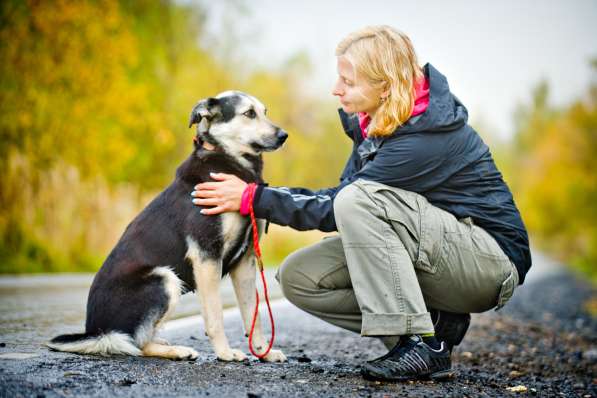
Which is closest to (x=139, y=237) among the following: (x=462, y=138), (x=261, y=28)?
(x=462, y=138)

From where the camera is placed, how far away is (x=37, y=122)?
11219 millimetres

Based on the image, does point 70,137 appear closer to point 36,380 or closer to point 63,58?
point 63,58

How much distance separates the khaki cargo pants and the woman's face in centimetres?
53

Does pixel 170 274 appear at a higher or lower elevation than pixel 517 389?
higher

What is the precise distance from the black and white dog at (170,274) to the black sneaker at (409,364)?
2.59 feet

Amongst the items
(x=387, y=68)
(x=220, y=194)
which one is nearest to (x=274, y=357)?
(x=220, y=194)

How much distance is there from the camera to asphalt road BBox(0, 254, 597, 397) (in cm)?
277

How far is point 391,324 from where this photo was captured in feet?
10.3

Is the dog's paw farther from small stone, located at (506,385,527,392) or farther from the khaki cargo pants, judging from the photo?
small stone, located at (506,385,527,392)

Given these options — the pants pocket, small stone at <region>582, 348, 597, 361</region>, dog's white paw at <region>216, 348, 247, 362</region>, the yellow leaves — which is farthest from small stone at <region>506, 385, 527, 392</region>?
the yellow leaves

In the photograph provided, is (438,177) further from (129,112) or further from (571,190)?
(571,190)

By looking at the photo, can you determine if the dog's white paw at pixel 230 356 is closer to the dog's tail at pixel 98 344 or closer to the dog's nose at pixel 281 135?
the dog's tail at pixel 98 344

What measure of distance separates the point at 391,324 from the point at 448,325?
2.49ft

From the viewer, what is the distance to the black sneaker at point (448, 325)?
3.72 metres
